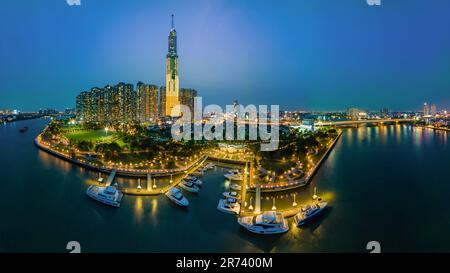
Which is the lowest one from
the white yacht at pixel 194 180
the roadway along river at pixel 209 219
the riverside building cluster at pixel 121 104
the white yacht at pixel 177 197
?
the roadway along river at pixel 209 219

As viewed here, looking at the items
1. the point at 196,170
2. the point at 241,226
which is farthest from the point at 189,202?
the point at 196,170

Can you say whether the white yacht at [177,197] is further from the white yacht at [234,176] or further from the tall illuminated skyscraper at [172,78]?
the tall illuminated skyscraper at [172,78]

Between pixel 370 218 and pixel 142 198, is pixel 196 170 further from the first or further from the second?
pixel 370 218

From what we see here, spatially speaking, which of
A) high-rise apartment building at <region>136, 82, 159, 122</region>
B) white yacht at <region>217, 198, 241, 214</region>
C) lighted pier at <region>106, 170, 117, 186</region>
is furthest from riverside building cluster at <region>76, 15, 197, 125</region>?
white yacht at <region>217, 198, 241, 214</region>

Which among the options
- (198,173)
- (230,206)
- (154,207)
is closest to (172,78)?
(198,173)

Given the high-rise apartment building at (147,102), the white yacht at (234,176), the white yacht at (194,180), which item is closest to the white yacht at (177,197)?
the white yacht at (194,180)

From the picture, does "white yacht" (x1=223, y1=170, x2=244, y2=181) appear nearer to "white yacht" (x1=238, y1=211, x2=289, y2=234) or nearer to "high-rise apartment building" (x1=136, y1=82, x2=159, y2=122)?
"white yacht" (x1=238, y1=211, x2=289, y2=234)

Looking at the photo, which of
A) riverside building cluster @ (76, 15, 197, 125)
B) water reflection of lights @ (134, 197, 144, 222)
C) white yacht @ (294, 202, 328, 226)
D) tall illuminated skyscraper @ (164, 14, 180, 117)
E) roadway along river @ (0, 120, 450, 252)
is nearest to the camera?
roadway along river @ (0, 120, 450, 252)
